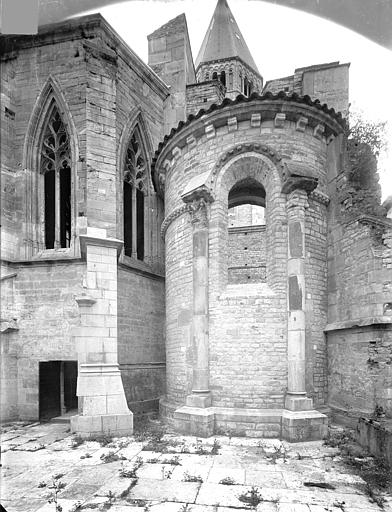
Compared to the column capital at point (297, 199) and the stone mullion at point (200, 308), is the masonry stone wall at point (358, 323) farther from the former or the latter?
the stone mullion at point (200, 308)

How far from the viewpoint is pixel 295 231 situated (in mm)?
7203

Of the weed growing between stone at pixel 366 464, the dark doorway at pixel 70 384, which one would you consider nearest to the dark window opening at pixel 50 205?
the dark doorway at pixel 70 384

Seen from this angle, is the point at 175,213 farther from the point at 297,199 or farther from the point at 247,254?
the point at 247,254

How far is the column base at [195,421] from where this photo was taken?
→ 688 centimetres

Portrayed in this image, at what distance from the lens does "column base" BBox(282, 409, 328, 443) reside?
21.3 ft

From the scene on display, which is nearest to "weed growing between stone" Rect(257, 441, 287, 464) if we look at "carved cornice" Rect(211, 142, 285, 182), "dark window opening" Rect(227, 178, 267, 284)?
"carved cornice" Rect(211, 142, 285, 182)

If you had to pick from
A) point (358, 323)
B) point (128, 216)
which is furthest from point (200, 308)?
point (128, 216)

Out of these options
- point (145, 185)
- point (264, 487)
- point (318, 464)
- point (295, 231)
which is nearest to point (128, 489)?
point (264, 487)

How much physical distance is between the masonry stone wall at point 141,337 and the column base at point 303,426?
4.40m

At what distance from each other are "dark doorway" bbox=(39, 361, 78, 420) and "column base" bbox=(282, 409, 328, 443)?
5737 mm

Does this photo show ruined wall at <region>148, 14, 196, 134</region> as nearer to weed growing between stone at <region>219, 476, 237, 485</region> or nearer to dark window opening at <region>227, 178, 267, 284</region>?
dark window opening at <region>227, 178, 267, 284</region>

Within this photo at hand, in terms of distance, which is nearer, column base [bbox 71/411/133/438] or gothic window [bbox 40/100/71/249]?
column base [bbox 71/411/133/438]

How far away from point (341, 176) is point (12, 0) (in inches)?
288

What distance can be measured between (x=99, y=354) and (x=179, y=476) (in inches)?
122
